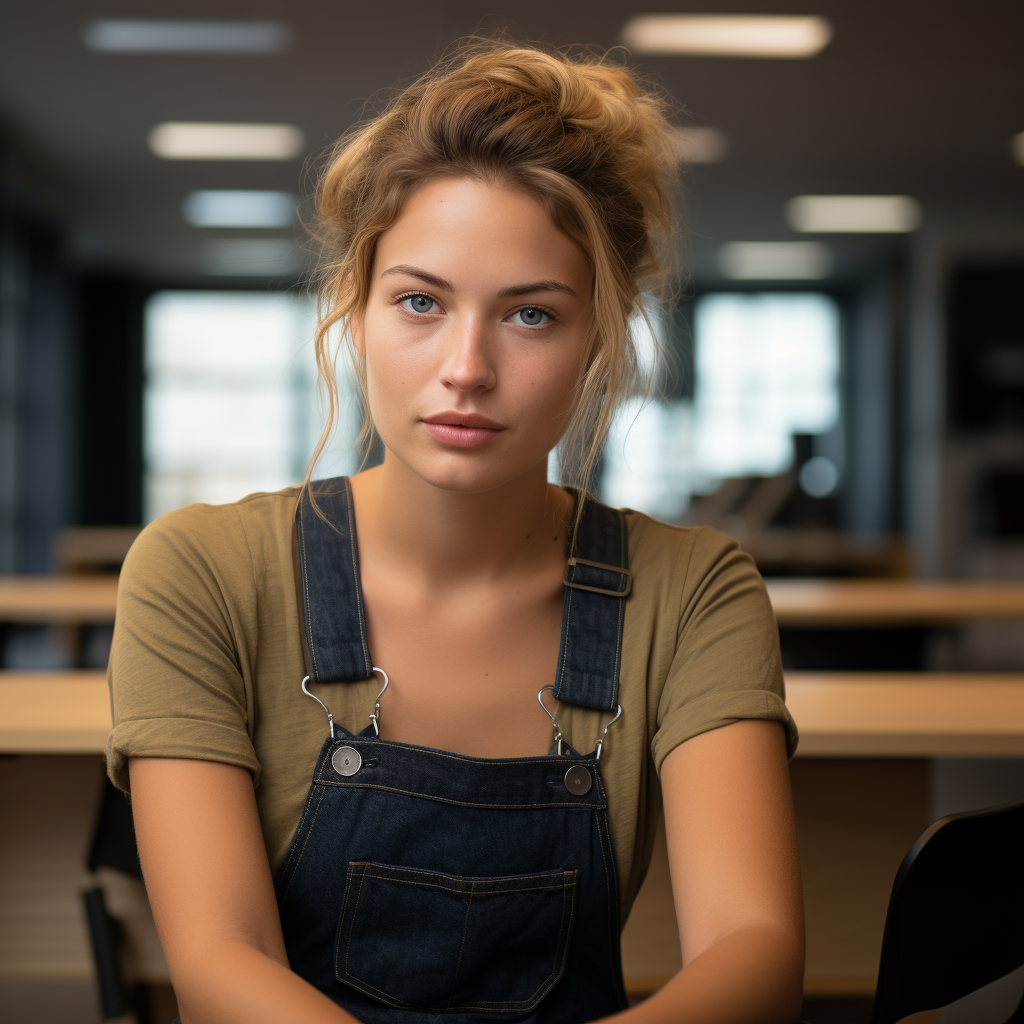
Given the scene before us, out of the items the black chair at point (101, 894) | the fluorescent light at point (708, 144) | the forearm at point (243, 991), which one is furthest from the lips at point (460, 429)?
the fluorescent light at point (708, 144)

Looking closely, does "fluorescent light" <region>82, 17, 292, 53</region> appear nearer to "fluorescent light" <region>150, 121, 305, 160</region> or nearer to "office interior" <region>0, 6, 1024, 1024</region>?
"office interior" <region>0, 6, 1024, 1024</region>

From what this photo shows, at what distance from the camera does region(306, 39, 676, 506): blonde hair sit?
99 centimetres

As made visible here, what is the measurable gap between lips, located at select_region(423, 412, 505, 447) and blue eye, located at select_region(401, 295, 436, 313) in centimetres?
10

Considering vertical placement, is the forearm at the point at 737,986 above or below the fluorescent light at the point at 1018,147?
below

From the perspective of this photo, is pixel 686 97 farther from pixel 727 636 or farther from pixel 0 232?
pixel 727 636

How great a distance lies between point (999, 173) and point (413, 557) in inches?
325

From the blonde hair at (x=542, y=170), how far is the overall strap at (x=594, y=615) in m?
0.09

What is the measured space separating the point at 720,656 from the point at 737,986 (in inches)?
11.5

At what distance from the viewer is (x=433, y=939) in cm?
97

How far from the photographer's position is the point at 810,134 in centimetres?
718

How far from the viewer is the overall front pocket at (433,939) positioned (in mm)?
964

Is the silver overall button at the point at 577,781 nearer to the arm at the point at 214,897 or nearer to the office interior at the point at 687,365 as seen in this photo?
the arm at the point at 214,897

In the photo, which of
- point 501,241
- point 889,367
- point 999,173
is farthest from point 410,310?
point 889,367

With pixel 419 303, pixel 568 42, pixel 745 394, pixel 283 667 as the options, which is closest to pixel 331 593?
pixel 283 667
